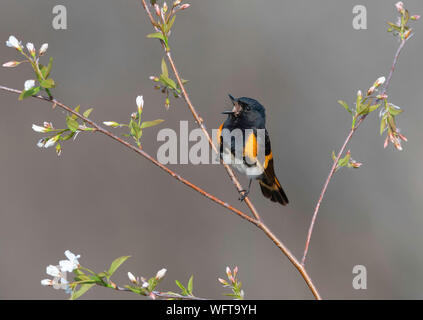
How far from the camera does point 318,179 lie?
5.03 m

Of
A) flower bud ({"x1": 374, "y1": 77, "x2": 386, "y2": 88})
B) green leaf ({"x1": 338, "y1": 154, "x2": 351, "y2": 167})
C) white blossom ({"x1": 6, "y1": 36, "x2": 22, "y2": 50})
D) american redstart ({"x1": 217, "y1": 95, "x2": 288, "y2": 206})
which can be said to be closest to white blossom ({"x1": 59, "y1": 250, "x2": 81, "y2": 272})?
white blossom ({"x1": 6, "y1": 36, "x2": 22, "y2": 50})

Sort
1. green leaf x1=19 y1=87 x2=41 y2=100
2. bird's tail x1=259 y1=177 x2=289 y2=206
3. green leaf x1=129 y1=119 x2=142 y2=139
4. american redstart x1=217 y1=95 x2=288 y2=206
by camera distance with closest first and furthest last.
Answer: green leaf x1=19 y1=87 x2=41 y2=100, green leaf x1=129 y1=119 x2=142 y2=139, american redstart x1=217 y1=95 x2=288 y2=206, bird's tail x1=259 y1=177 x2=289 y2=206

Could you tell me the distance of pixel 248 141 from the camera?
267cm

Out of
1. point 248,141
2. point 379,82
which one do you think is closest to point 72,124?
point 379,82

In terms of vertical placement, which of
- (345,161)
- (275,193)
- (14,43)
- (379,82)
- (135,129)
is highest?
(14,43)

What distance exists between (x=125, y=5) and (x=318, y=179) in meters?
2.87

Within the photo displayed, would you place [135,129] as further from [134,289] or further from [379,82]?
[379,82]

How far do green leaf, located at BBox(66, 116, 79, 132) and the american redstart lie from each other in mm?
1210

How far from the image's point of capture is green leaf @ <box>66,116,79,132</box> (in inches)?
57.0

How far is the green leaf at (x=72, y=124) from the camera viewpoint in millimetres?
1447

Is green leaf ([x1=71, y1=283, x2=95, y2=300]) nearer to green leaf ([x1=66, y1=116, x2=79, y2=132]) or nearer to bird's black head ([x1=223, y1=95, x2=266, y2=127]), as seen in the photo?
green leaf ([x1=66, y1=116, x2=79, y2=132])

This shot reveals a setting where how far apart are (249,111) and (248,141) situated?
0.58ft

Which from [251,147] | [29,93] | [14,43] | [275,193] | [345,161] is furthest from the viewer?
[275,193]
